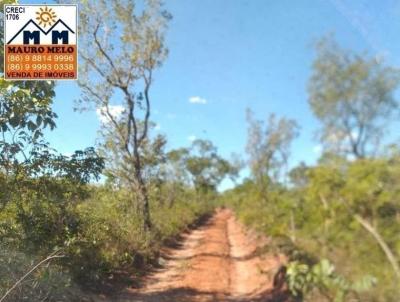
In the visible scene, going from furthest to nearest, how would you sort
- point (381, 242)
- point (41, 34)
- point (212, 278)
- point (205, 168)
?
point (205, 168) < point (212, 278) < point (41, 34) < point (381, 242)

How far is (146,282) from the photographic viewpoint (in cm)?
1191

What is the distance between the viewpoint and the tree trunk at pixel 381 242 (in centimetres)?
507

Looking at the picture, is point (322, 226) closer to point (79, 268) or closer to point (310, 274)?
point (310, 274)

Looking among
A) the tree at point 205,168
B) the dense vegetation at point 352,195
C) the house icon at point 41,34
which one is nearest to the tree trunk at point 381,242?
the dense vegetation at point 352,195

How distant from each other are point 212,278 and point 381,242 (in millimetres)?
7093

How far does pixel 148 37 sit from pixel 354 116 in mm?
12119

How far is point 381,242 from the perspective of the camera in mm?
5270

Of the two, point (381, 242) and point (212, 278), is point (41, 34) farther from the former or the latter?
point (212, 278)

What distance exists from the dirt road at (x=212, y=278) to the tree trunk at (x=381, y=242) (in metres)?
3.59

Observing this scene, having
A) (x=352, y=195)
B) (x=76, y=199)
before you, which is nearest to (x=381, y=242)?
(x=352, y=195)

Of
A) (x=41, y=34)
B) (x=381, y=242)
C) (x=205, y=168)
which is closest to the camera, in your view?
(x=381, y=242)

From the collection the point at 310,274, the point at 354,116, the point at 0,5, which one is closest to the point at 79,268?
the point at 0,5

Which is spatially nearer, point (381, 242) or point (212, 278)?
point (381, 242)

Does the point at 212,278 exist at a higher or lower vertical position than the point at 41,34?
lower
